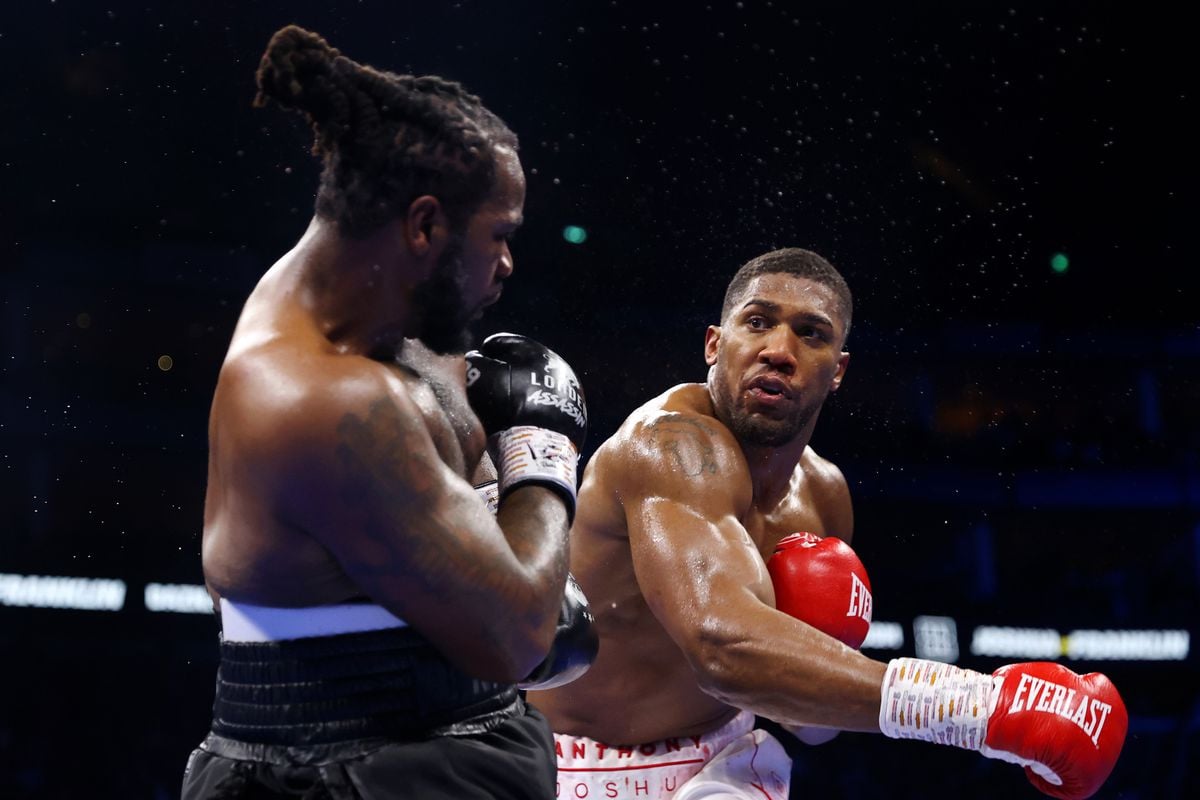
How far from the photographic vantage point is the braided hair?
1.66 metres

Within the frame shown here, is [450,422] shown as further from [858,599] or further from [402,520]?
[858,599]

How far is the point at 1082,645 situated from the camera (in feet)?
30.0

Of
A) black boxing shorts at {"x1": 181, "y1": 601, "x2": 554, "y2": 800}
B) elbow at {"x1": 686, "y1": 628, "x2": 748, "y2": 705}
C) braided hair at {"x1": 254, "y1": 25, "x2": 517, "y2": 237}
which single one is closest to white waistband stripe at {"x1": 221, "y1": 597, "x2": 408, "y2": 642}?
black boxing shorts at {"x1": 181, "y1": 601, "x2": 554, "y2": 800}

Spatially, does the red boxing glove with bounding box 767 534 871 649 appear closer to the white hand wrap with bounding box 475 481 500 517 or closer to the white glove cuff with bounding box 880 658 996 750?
the white glove cuff with bounding box 880 658 996 750

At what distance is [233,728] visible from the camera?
1.64 meters

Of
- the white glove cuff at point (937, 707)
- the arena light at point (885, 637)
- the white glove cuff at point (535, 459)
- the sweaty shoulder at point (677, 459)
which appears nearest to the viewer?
the white glove cuff at point (535, 459)

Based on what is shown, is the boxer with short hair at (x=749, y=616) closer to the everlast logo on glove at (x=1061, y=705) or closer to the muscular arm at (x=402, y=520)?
the everlast logo on glove at (x=1061, y=705)

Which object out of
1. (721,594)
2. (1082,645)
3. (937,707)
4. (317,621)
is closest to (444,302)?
(317,621)

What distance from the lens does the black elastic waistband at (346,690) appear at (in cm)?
158

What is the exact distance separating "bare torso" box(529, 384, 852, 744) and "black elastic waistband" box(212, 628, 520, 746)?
106 cm

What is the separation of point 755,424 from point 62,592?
24.2 ft

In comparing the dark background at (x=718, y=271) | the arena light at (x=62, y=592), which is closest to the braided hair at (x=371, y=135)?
the dark background at (x=718, y=271)

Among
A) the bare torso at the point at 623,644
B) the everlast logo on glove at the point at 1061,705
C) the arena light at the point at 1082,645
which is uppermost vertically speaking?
the everlast logo on glove at the point at 1061,705

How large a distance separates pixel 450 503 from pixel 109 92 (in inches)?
250
